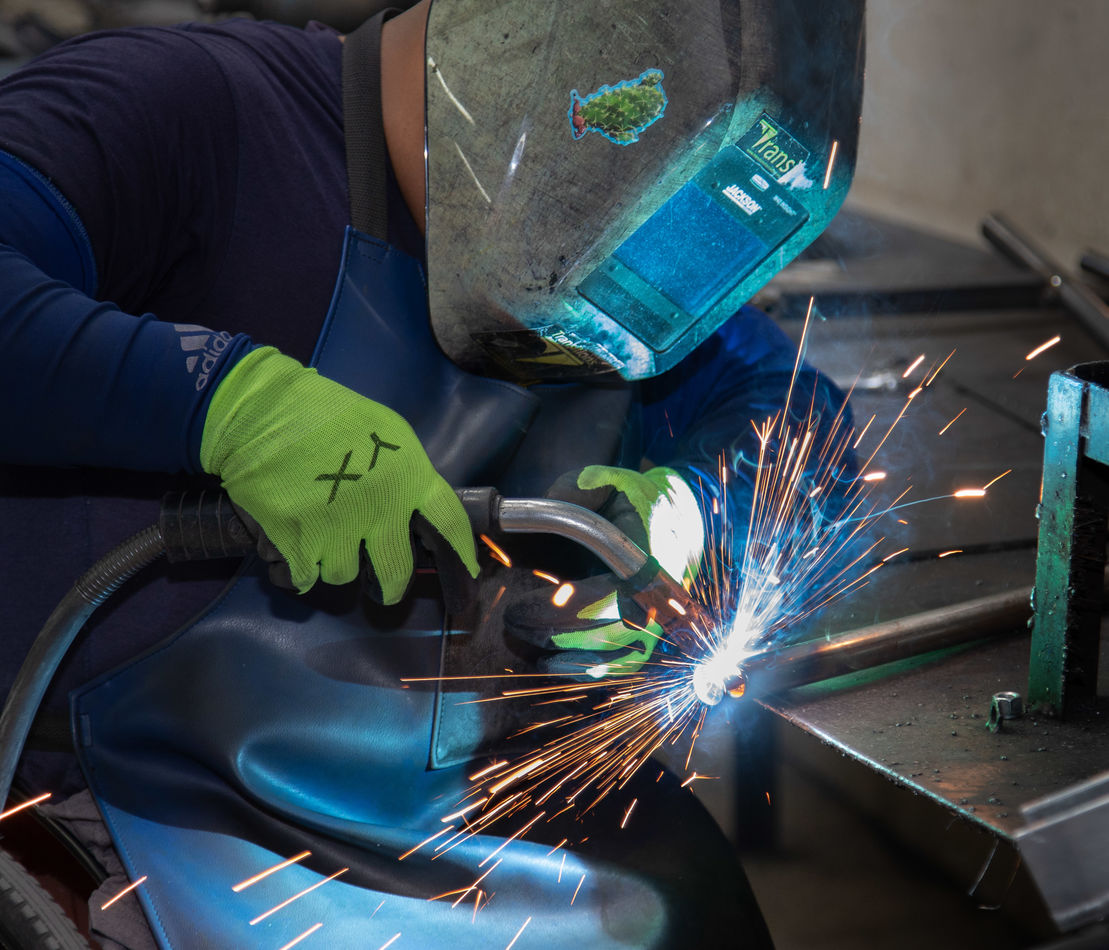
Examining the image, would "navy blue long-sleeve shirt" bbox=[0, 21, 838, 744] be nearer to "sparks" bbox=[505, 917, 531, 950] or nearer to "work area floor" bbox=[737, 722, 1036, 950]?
"sparks" bbox=[505, 917, 531, 950]

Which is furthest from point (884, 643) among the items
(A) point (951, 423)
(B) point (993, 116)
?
(B) point (993, 116)

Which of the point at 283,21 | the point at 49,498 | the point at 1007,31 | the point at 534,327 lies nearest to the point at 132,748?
the point at 49,498

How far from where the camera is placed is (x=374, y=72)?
4.62 ft

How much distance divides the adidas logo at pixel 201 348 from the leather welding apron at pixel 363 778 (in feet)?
0.69

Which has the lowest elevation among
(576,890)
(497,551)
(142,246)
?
(576,890)

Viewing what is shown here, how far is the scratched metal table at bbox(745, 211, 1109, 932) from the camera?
3.55 feet

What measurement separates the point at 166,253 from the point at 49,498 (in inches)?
14.1

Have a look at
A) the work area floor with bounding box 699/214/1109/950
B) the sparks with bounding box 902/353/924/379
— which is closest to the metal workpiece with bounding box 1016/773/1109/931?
the work area floor with bounding box 699/214/1109/950

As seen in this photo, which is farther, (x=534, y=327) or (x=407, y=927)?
(x=534, y=327)

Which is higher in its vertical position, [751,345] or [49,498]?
[751,345]

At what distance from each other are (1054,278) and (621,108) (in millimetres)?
2429

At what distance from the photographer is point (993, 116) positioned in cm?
415

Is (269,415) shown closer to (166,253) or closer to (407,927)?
(166,253)

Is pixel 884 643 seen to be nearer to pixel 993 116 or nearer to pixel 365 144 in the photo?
pixel 365 144
